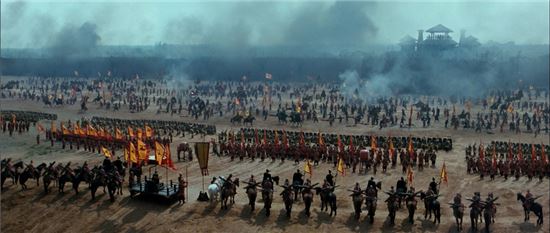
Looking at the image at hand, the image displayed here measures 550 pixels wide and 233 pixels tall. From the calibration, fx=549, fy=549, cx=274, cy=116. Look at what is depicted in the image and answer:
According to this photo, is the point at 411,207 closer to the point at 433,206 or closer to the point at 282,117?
the point at 433,206

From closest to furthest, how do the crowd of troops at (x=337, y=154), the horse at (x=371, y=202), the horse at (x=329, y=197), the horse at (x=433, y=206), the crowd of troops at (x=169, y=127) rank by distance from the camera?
the horse at (x=371, y=202)
the horse at (x=433, y=206)
the horse at (x=329, y=197)
the crowd of troops at (x=337, y=154)
the crowd of troops at (x=169, y=127)

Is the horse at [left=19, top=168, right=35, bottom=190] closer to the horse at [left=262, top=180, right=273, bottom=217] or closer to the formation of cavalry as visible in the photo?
the formation of cavalry

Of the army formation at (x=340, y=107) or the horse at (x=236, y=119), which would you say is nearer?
the army formation at (x=340, y=107)

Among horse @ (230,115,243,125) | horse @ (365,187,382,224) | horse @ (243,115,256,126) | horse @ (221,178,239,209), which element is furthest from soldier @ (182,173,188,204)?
horse @ (230,115,243,125)

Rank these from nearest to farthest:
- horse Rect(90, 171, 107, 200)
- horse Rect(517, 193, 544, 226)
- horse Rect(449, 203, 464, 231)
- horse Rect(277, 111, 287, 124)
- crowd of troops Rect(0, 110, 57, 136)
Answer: horse Rect(449, 203, 464, 231) < horse Rect(517, 193, 544, 226) < horse Rect(90, 171, 107, 200) < crowd of troops Rect(0, 110, 57, 136) < horse Rect(277, 111, 287, 124)

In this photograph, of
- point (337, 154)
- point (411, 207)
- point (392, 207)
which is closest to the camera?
point (392, 207)

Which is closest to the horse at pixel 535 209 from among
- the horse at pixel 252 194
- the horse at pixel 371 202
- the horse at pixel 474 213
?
the horse at pixel 474 213

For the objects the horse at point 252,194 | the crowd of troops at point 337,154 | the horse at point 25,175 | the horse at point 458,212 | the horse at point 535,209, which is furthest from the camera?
the crowd of troops at point 337,154

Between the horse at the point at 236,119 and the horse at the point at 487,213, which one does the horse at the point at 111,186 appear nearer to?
the horse at the point at 487,213

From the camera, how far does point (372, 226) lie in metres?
20.8

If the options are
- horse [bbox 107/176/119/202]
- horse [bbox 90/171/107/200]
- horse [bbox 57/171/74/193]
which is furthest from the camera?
horse [bbox 57/171/74/193]

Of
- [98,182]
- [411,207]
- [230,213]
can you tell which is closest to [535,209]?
[411,207]

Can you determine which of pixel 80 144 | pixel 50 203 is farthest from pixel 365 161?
pixel 80 144

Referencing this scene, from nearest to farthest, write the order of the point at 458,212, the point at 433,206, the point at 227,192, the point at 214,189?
the point at 458,212 < the point at 433,206 < the point at 227,192 < the point at 214,189
